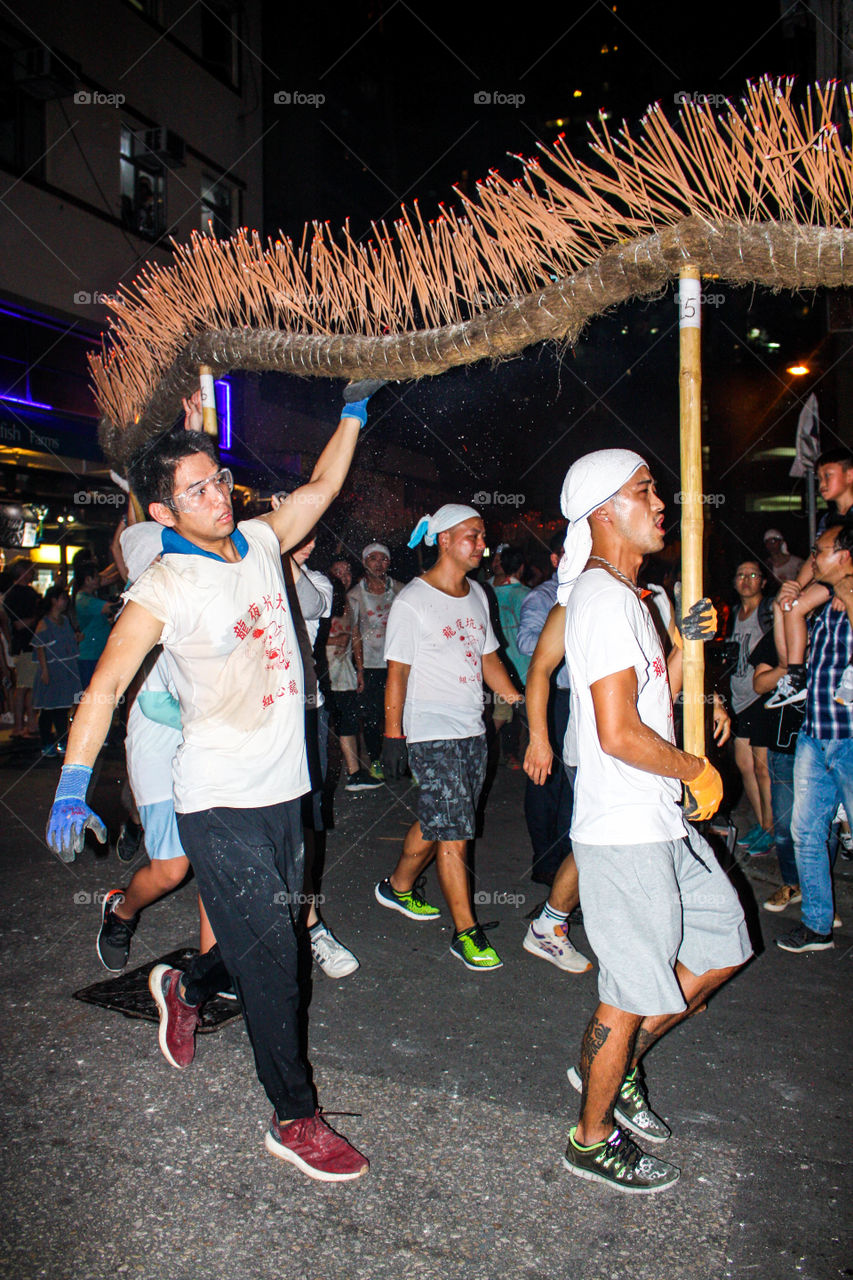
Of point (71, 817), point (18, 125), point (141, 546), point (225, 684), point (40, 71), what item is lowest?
point (71, 817)

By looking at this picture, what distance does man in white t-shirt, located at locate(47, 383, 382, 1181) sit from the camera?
2523 millimetres

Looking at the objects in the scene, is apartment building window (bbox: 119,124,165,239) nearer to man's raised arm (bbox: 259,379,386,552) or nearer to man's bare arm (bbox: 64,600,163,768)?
man's raised arm (bbox: 259,379,386,552)

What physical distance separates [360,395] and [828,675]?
2.69m

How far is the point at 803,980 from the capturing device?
3.95 meters

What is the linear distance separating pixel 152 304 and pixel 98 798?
17.6 feet

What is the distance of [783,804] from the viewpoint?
5.11m

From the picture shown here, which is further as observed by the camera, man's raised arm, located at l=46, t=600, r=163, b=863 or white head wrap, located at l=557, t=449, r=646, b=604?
white head wrap, located at l=557, t=449, r=646, b=604

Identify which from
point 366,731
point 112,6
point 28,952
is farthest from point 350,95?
point 28,952

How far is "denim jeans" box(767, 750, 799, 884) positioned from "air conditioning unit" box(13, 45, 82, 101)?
12979 millimetres

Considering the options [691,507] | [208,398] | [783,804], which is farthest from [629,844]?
[783,804]

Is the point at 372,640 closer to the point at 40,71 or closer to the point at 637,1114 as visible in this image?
the point at 637,1114

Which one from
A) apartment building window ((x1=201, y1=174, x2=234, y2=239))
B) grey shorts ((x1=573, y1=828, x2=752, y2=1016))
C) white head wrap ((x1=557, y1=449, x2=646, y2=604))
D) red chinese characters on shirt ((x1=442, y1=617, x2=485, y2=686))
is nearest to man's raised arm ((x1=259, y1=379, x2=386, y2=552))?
white head wrap ((x1=557, y1=449, x2=646, y2=604))

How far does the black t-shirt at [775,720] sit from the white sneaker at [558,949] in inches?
73.2

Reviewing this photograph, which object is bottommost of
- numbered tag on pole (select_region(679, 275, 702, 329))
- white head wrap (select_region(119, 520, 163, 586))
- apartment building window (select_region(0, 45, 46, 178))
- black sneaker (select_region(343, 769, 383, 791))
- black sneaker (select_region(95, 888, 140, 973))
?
black sneaker (select_region(343, 769, 383, 791))
